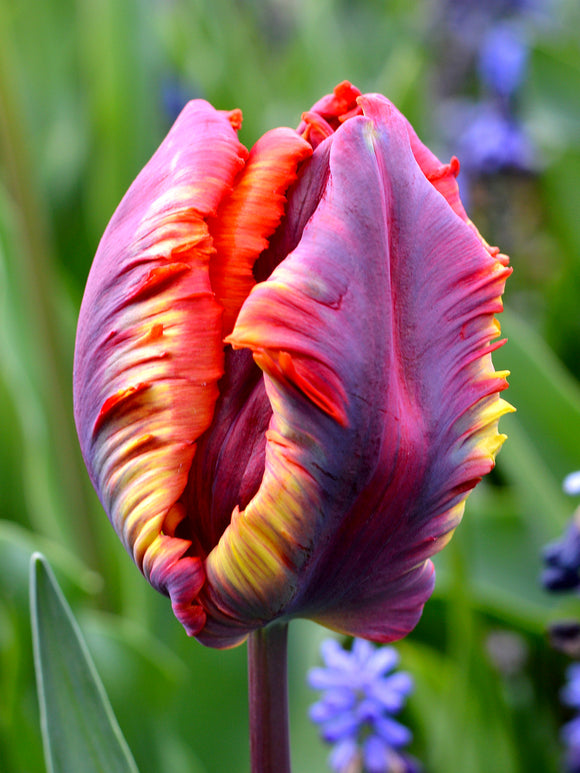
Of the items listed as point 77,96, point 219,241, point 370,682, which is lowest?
point 370,682

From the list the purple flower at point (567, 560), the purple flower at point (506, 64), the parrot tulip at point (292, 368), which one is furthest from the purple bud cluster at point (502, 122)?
the parrot tulip at point (292, 368)

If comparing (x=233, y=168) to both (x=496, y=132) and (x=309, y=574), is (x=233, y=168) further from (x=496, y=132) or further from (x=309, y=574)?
(x=496, y=132)

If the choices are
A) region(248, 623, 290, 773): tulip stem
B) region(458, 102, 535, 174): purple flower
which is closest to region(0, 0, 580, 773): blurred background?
region(458, 102, 535, 174): purple flower

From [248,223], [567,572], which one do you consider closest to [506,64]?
A: [567,572]


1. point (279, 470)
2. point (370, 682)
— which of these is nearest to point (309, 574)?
point (279, 470)

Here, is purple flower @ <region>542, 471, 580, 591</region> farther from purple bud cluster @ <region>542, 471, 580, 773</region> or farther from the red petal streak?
the red petal streak

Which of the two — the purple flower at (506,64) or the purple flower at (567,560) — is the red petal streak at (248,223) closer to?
the purple flower at (567,560)
